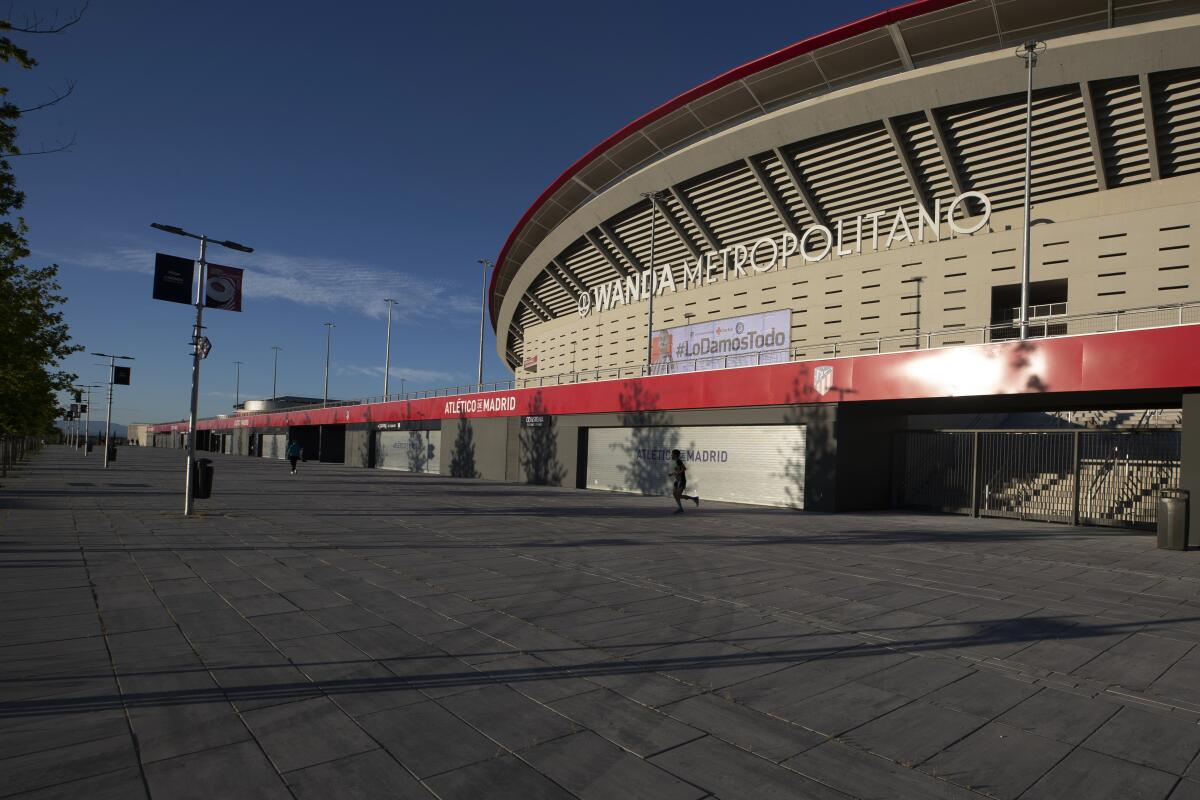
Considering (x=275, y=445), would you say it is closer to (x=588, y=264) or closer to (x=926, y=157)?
(x=588, y=264)

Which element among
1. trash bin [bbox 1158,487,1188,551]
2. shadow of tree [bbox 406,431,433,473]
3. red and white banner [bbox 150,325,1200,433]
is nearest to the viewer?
trash bin [bbox 1158,487,1188,551]

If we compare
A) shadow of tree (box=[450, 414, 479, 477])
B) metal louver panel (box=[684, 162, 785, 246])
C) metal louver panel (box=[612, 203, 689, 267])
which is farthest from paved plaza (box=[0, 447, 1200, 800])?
metal louver panel (box=[612, 203, 689, 267])

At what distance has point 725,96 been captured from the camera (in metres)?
32.2

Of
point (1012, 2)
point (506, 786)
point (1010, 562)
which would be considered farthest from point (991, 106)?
point (506, 786)

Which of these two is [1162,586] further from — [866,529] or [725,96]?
[725,96]

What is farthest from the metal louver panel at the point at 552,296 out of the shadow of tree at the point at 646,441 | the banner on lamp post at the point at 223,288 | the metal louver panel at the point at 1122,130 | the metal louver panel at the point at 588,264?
the banner on lamp post at the point at 223,288

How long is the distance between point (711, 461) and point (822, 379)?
568 cm

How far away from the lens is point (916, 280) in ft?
90.9

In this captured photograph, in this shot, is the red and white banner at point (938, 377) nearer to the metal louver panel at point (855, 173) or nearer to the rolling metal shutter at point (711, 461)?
the rolling metal shutter at point (711, 461)

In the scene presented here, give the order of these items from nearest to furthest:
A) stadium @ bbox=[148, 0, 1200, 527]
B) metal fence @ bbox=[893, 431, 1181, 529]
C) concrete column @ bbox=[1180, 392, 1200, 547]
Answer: concrete column @ bbox=[1180, 392, 1200, 547] < metal fence @ bbox=[893, 431, 1181, 529] < stadium @ bbox=[148, 0, 1200, 527]

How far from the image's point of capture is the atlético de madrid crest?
1919 centimetres

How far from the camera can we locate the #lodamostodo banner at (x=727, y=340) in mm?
32281

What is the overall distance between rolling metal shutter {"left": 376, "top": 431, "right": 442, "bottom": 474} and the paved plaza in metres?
29.8

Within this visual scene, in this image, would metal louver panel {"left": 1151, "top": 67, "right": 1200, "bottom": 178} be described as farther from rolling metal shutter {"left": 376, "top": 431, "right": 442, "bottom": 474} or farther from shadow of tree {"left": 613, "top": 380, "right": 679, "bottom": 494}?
rolling metal shutter {"left": 376, "top": 431, "right": 442, "bottom": 474}
